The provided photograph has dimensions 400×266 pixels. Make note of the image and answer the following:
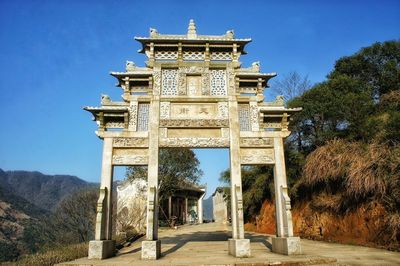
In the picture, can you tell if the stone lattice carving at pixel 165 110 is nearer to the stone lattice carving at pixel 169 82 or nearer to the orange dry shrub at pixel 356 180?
the stone lattice carving at pixel 169 82

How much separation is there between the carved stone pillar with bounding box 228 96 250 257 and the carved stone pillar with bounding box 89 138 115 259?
3.79m

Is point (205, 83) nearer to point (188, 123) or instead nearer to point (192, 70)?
point (192, 70)

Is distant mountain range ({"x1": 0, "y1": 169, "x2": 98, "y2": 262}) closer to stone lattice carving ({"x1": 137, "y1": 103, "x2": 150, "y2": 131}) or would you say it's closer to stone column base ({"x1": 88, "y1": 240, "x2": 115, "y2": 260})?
stone column base ({"x1": 88, "y1": 240, "x2": 115, "y2": 260})

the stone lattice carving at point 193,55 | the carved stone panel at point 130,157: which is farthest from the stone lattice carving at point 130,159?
the stone lattice carving at point 193,55

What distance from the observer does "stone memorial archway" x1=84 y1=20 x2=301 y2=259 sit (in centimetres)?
927

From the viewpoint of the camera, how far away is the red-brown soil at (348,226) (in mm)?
10539

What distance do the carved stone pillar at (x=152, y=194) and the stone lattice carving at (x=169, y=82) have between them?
1.60ft

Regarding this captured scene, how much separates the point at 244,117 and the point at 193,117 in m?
1.82

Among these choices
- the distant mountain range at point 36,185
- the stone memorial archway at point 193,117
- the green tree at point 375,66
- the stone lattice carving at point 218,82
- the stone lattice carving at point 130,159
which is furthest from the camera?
the distant mountain range at point 36,185

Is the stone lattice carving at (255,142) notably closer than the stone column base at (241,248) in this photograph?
No

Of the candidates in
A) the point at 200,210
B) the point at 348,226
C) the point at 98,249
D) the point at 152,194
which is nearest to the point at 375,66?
the point at 348,226

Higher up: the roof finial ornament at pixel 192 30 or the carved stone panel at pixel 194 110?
the roof finial ornament at pixel 192 30

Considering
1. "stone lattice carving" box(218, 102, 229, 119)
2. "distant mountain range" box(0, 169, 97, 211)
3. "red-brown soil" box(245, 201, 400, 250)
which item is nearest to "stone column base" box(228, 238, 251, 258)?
"stone lattice carving" box(218, 102, 229, 119)

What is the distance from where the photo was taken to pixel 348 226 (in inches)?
482
